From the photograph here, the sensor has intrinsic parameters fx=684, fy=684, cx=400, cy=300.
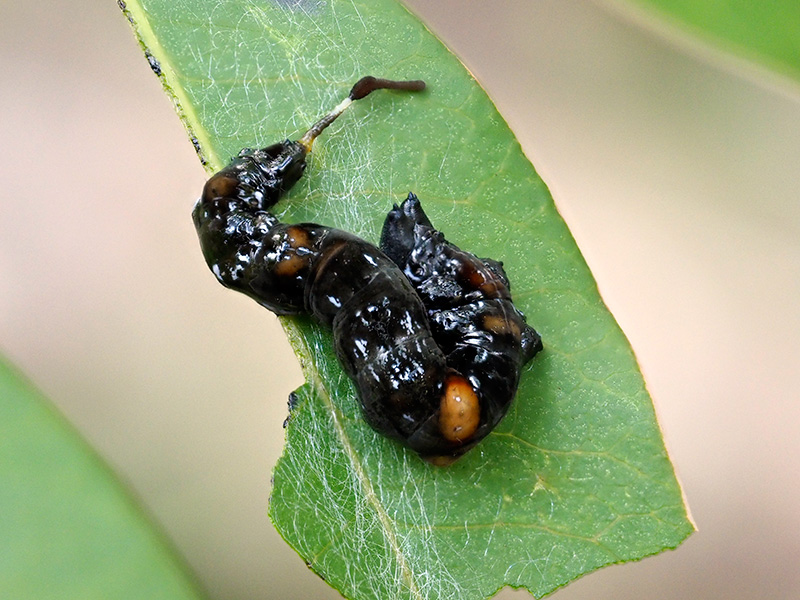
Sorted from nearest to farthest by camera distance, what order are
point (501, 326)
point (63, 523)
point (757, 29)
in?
point (757, 29)
point (63, 523)
point (501, 326)

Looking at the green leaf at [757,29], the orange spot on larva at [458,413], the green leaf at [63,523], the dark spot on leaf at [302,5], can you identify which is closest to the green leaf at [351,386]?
the dark spot on leaf at [302,5]

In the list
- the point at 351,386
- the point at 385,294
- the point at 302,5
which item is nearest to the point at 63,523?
the point at 351,386

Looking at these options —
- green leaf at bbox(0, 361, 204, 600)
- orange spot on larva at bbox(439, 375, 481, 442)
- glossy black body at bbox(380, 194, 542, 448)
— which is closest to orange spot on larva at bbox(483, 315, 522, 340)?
glossy black body at bbox(380, 194, 542, 448)

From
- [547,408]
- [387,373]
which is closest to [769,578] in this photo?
[547,408]

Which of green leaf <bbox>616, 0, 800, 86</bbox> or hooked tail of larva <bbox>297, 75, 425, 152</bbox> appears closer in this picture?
green leaf <bbox>616, 0, 800, 86</bbox>

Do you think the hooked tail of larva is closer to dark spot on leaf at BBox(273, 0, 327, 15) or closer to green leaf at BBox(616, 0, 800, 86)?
dark spot on leaf at BBox(273, 0, 327, 15)

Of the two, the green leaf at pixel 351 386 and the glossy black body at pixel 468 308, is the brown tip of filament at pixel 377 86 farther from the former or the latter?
the glossy black body at pixel 468 308

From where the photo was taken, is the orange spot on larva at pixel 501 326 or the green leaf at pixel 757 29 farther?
the orange spot on larva at pixel 501 326

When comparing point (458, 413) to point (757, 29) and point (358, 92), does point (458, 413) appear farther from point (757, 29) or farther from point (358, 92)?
point (757, 29)
